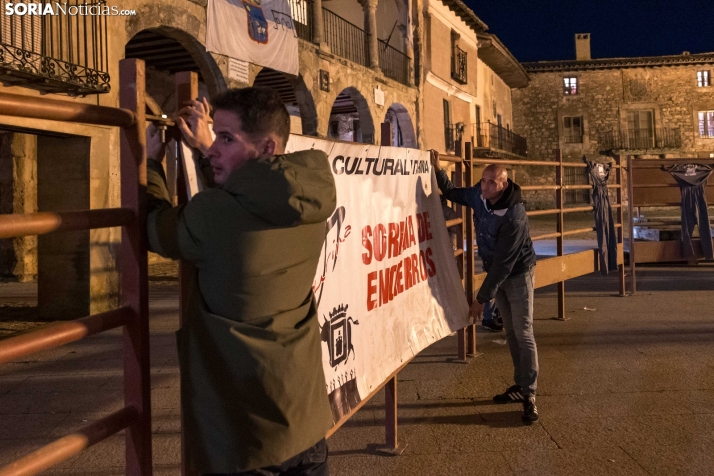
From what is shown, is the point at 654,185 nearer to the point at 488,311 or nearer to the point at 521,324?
the point at 488,311

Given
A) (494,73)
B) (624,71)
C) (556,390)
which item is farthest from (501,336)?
(624,71)

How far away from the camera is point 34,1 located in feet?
24.7

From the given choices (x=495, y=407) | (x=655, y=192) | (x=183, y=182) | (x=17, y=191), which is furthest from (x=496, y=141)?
(x=183, y=182)

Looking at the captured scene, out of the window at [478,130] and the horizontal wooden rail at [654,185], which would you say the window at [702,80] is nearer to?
the window at [478,130]

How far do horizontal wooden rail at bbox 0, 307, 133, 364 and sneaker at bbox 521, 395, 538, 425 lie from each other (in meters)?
2.93

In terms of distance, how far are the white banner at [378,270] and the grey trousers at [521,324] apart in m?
0.37

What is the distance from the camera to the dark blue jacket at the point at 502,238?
13.5 feet

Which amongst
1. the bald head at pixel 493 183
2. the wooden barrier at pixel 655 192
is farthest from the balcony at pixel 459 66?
the bald head at pixel 493 183

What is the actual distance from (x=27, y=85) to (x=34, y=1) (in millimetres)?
1060

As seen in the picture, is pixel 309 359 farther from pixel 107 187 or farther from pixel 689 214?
pixel 689 214

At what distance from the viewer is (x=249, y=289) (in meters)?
1.60

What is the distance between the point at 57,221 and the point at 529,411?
10.7 ft

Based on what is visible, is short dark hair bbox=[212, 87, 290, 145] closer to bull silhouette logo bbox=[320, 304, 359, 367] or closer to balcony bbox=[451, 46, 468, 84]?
bull silhouette logo bbox=[320, 304, 359, 367]

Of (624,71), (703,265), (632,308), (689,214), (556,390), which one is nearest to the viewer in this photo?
(556,390)
